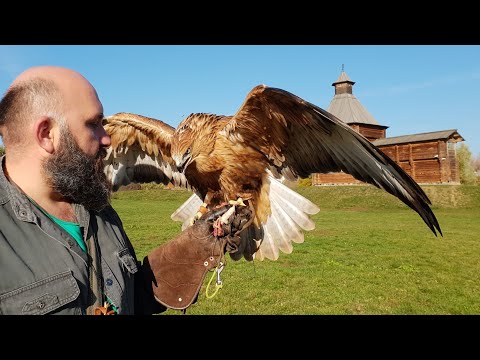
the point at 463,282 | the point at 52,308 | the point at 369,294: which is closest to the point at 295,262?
the point at 369,294

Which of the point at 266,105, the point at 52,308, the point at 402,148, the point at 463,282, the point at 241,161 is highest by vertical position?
the point at 402,148

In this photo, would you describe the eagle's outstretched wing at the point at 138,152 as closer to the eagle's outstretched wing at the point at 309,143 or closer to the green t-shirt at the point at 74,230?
the eagle's outstretched wing at the point at 309,143

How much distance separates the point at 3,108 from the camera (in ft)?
5.42

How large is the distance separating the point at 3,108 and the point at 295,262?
27.6 feet

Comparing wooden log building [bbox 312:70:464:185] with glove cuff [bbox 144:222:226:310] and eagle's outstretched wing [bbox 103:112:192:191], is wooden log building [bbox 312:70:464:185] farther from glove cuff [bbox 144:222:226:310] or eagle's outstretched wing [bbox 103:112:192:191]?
glove cuff [bbox 144:222:226:310]

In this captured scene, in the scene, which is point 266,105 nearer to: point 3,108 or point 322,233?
point 3,108

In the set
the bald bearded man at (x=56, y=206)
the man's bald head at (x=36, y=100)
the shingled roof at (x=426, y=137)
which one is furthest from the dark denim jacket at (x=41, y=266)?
the shingled roof at (x=426, y=137)

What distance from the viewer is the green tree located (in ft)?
103

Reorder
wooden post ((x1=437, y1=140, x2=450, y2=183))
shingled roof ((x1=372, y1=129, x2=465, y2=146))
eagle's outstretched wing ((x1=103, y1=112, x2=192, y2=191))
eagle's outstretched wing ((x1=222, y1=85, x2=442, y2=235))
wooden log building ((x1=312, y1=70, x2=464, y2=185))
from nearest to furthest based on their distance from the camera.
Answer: eagle's outstretched wing ((x1=222, y1=85, x2=442, y2=235))
eagle's outstretched wing ((x1=103, y1=112, x2=192, y2=191))
wooden post ((x1=437, y1=140, x2=450, y2=183))
wooden log building ((x1=312, y1=70, x2=464, y2=185))
shingled roof ((x1=372, y1=129, x2=465, y2=146))

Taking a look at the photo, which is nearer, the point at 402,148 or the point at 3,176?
the point at 3,176

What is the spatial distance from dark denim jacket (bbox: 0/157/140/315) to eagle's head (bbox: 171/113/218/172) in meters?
1.98

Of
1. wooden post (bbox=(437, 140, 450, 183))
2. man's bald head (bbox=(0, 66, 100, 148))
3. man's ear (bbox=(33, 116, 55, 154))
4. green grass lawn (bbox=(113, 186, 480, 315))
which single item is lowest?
green grass lawn (bbox=(113, 186, 480, 315))

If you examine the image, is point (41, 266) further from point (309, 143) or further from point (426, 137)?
point (426, 137)

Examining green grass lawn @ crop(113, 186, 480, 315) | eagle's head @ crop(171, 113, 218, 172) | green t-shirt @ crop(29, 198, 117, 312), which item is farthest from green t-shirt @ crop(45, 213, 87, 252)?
green grass lawn @ crop(113, 186, 480, 315)
